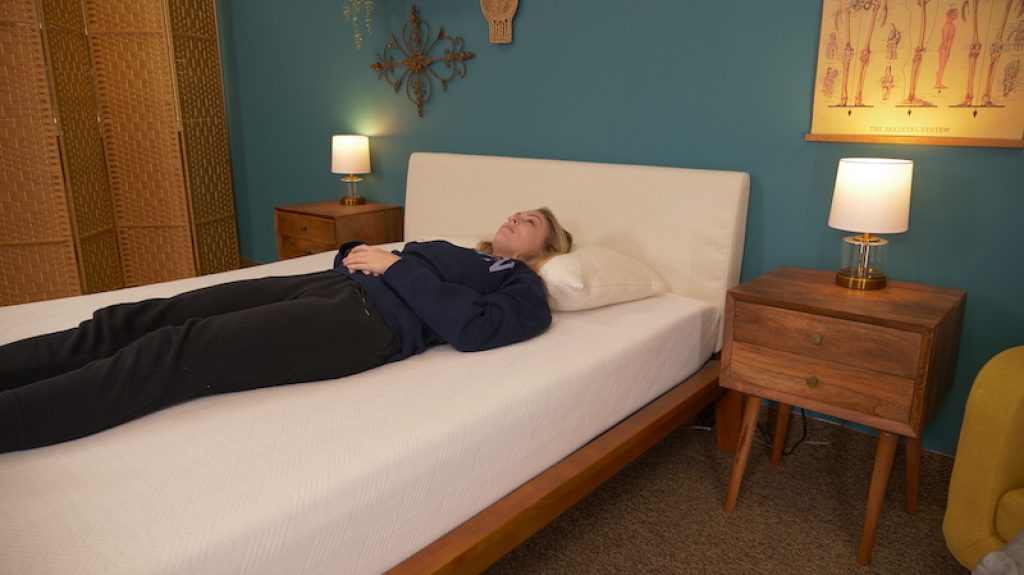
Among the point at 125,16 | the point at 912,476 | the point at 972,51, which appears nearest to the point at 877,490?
the point at 912,476

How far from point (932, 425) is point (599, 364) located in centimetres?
125

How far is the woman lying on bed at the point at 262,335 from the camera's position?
1.29 metres

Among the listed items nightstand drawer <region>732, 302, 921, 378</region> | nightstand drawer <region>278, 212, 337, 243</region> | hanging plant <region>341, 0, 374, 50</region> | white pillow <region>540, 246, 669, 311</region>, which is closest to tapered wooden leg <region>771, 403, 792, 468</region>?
nightstand drawer <region>732, 302, 921, 378</region>

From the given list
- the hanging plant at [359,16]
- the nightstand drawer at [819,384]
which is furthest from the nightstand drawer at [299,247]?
the nightstand drawer at [819,384]

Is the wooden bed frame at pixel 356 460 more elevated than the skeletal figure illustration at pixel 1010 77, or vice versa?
the skeletal figure illustration at pixel 1010 77

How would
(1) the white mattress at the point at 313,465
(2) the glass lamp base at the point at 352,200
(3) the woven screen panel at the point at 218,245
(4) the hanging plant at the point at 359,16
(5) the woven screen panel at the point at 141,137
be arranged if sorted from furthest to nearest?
(3) the woven screen panel at the point at 218,245 < (5) the woven screen panel at the point at 141,137 < (2) the glass lamp base at the point at 352,200 < (4) the hanging plant at the point at 359,16 < (1) the white mattress at the point at 313,465

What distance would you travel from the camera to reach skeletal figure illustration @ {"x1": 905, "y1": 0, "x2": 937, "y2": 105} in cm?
199

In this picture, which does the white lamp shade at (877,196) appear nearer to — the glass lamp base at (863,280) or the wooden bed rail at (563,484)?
the glass lamp base at (863,280)

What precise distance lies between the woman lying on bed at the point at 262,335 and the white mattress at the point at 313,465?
4 cm

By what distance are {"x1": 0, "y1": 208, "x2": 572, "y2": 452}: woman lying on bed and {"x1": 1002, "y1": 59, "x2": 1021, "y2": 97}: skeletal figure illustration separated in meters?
1.39

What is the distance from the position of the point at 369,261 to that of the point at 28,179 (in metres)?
2.57

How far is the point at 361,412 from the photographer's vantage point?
1403 mm

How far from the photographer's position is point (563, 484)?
5.17ft

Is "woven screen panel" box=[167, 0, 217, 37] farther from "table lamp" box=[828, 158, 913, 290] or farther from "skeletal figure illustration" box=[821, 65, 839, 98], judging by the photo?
"table lamp" box=[828, 158, 913, 290]
